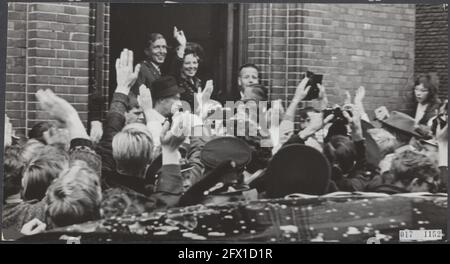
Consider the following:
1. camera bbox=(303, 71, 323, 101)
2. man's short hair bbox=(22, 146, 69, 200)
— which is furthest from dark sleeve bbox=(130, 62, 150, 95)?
camera bbox=(303, 71, 323, 101)

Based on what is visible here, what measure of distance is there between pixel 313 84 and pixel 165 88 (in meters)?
1.38

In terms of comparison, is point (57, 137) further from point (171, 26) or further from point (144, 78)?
point (171, 26)

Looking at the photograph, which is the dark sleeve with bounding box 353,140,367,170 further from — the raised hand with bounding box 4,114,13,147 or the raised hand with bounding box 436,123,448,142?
the raised hand with bounding box 4,114,13,147

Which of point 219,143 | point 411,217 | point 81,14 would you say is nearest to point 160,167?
point 219,143

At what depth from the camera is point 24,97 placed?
6.98 meters

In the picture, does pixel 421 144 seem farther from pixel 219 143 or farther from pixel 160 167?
pixel 160 167

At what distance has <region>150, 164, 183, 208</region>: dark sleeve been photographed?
6969 mm

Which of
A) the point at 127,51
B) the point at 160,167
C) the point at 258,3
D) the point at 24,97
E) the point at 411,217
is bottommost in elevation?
the point at 411,217

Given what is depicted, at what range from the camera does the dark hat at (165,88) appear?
700 centimetres

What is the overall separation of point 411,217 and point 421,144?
689mm

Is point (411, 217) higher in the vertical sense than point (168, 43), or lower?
lower

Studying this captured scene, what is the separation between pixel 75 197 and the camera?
22.8 feet

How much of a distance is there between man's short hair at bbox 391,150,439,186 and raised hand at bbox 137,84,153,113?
7.64 ft

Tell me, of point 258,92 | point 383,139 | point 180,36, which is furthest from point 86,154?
point 383,139
